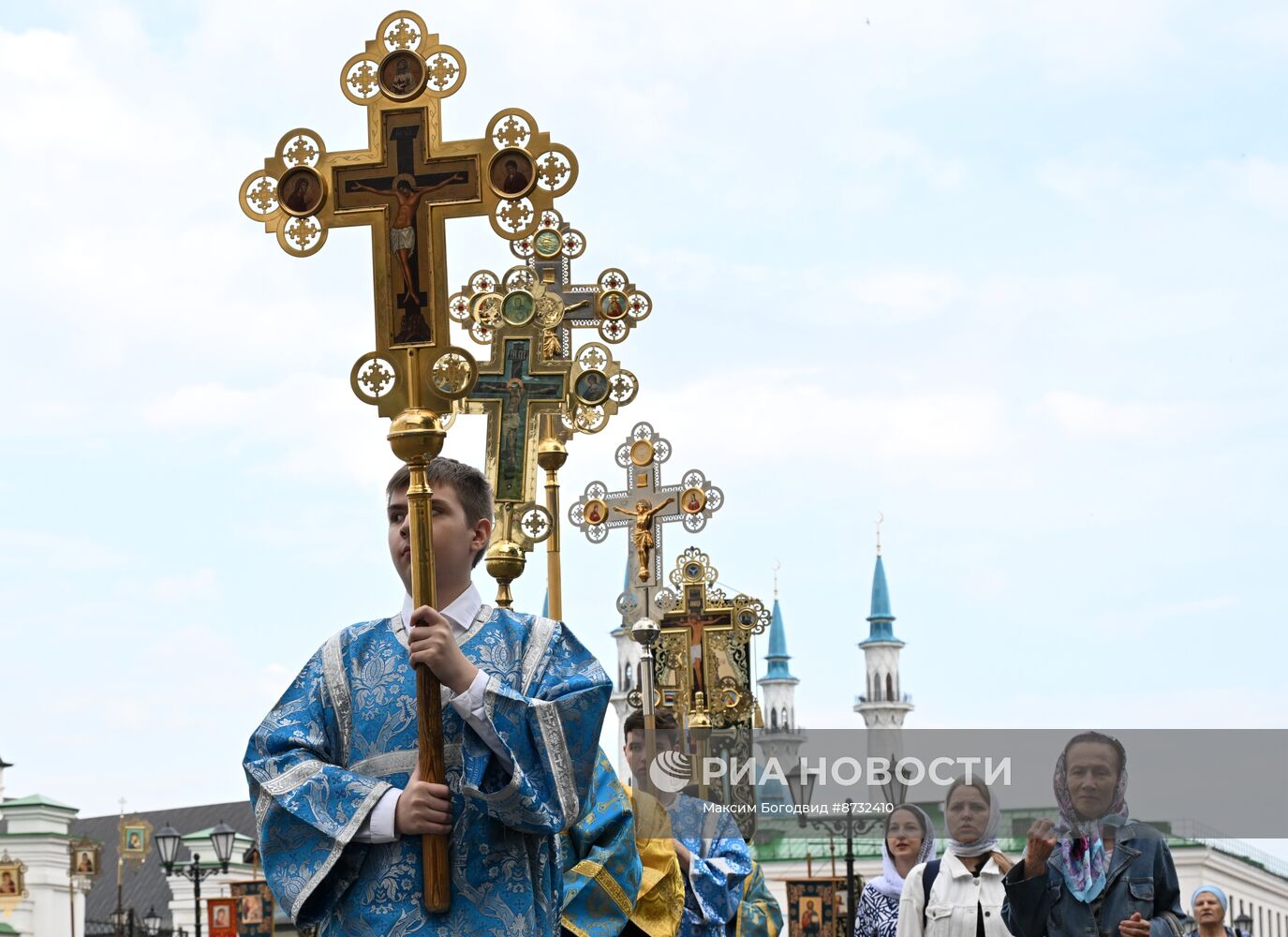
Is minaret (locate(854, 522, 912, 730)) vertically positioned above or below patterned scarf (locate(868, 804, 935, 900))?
above

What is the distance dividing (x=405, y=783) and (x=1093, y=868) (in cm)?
227

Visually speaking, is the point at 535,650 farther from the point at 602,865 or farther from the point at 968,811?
the point at 968,811

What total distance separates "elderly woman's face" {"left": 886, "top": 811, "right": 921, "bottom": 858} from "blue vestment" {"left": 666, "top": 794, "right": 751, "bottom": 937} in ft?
3.99

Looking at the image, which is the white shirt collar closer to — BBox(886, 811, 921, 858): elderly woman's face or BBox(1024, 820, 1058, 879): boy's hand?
BBox(1024, 820, 1058, 879): boy's hand

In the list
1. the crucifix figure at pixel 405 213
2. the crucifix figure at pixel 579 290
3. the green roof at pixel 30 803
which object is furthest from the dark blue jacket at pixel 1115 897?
the green roof at pixel 30 803

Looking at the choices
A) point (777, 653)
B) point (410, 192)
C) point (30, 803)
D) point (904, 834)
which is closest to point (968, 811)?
point (904, 834)

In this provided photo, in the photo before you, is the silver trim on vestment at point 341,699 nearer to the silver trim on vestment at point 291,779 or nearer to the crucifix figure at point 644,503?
the silver trim on vestment at point 291,779

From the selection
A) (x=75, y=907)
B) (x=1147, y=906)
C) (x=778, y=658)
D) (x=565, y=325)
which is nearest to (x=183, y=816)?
(x=75, y=907)

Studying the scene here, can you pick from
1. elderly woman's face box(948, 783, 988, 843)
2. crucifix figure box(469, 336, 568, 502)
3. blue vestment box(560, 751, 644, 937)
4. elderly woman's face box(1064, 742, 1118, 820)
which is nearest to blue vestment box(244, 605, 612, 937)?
elderly woman's face box(1064, 742, 1118, 820)

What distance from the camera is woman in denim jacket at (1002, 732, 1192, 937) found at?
→ 19.9 ft

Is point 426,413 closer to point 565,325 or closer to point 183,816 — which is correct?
point 565,325

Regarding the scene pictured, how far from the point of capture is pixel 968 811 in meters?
7.41

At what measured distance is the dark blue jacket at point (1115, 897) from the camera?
6.12 m

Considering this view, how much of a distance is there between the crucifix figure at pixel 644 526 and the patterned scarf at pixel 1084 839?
9.63 metres
